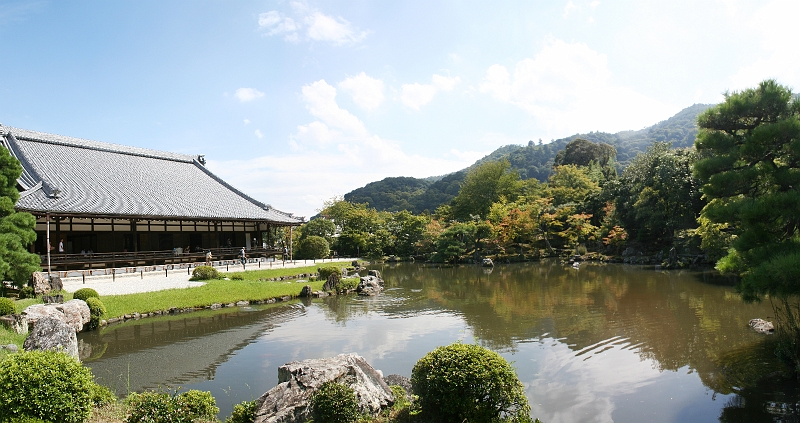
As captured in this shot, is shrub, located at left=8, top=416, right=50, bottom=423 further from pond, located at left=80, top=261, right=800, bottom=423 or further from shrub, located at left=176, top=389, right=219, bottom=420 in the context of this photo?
pond, located at left=80, top=261, right=800, bottom=423

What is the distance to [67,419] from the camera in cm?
496

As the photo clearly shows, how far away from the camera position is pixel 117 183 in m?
26.7

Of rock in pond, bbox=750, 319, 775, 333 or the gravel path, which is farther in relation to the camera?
the gravel path

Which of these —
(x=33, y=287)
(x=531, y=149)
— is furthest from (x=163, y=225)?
(x=531, y=149)

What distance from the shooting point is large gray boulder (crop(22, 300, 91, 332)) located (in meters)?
10.6

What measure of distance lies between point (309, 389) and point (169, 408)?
158cm

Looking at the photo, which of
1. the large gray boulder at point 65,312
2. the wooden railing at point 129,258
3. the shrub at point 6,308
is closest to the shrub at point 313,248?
the wooden railing at point 129,258

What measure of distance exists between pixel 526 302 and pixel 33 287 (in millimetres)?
16575

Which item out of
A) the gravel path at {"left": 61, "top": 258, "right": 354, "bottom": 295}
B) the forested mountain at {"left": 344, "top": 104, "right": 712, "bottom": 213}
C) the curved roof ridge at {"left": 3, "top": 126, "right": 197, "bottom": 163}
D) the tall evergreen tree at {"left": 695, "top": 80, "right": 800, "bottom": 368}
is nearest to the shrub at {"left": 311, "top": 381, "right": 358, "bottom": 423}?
the tall evergreen tree at {"left": 695, "top": 80, "right": 800, "bottom": 368}

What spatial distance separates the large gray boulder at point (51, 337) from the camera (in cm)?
730

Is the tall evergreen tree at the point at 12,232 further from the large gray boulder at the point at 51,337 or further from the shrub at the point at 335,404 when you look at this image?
the shrub at the point at 335,404

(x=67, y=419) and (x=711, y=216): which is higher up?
(x=711, y=216)

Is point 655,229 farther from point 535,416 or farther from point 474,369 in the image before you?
point 474,369

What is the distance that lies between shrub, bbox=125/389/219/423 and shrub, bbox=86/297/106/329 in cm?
844
